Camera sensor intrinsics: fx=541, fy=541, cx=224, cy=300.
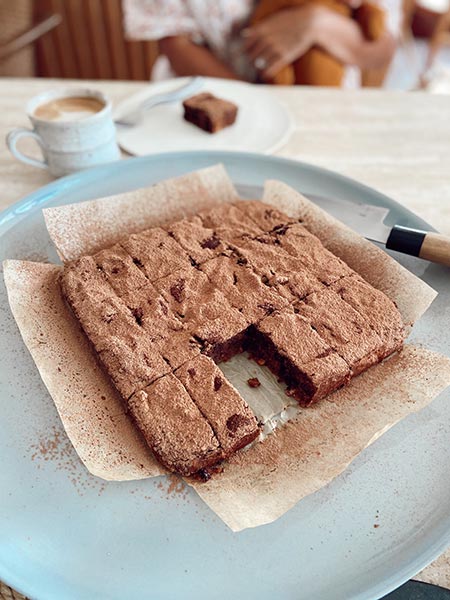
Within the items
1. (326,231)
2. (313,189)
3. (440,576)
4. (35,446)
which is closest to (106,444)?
(35,446)

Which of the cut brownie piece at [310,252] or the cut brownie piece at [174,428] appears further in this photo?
the cut brownie piece at [310,252]

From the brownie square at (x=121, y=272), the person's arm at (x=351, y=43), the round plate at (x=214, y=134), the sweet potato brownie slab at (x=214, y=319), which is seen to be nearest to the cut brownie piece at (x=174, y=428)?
the sweet potato brownie slab at (x=214, y=319)

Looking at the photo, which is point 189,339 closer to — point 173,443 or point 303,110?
point 173,443

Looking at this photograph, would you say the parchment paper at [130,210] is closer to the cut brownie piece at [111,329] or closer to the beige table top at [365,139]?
the cut brownie piece at [111,329]

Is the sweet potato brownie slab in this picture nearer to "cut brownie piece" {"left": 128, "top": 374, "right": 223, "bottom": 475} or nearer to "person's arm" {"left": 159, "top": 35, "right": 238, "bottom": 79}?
"cut brownie piece" {"left": 128, "top": 374, "right": 223, "bottom": 475}

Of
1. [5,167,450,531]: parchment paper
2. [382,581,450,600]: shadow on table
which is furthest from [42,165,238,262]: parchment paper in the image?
[382,581,450,600]: shadow on table
